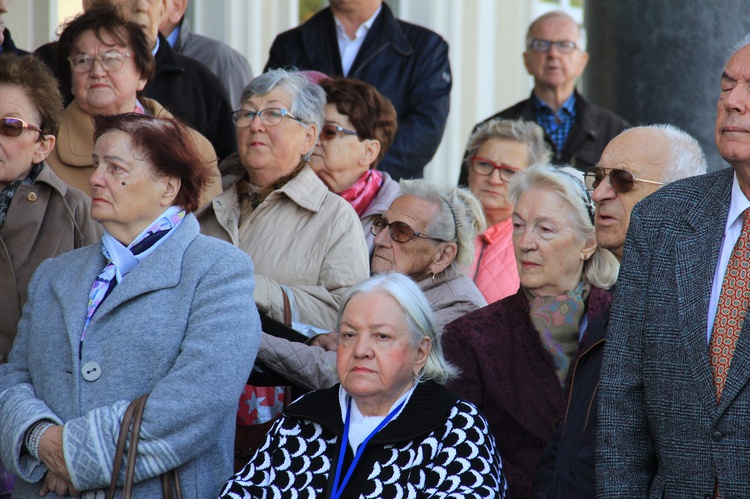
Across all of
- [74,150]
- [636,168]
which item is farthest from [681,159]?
[74,150]

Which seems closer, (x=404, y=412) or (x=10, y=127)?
Answer: (x=404, y=412)

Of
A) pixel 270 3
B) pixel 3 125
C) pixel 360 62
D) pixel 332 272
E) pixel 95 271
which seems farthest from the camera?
pixel 270 3

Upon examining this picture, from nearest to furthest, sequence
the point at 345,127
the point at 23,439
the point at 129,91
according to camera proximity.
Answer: the point at 23,439
the point at 129,91
the point at 345,127

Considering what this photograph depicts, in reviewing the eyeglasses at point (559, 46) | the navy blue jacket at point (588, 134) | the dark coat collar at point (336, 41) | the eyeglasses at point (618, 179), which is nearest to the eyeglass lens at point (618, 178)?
the eyeglasses at point (618, 179)

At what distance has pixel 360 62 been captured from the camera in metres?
6.69

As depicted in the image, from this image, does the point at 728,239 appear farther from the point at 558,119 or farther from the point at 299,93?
the point at 558,119

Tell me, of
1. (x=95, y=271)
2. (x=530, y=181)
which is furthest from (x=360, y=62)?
(x=95, y=271)

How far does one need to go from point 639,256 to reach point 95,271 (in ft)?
6.16

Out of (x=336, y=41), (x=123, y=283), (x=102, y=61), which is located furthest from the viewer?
(x=336, y=41)

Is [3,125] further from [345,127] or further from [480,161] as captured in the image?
[480,161]

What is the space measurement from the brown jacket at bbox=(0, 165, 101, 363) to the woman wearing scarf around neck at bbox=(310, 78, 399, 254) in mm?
1422

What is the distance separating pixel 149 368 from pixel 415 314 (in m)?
0.90

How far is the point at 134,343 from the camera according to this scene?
370 cm

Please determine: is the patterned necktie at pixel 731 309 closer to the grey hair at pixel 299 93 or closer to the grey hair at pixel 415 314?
the grey hair at pixel 415 314
